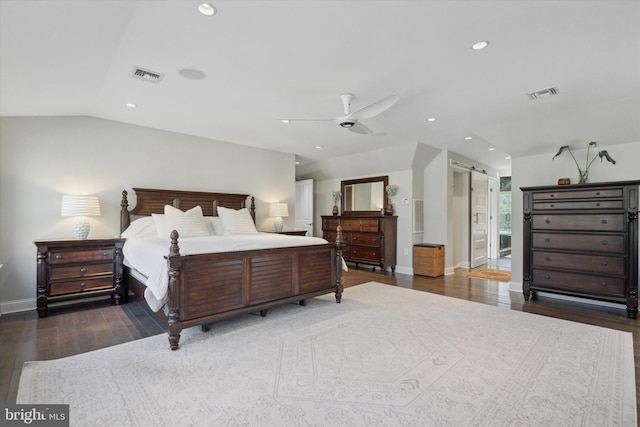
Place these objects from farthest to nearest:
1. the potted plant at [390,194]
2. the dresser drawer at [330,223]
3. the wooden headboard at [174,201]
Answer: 1. the dresser drawer at [330,223]
2. the potted plant at [390,194]
3. the wooden headboard at [174,201]

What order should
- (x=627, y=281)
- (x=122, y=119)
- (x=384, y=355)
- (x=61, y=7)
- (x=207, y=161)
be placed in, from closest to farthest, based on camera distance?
(x=61, y=7)
(x=384, y=355)
(x=627, y=281)
(x=122, y=119)
(x=207, y=161)

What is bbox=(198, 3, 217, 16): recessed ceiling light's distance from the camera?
77.6 inches

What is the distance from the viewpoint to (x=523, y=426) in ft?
5.63

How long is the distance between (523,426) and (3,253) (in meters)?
5.33

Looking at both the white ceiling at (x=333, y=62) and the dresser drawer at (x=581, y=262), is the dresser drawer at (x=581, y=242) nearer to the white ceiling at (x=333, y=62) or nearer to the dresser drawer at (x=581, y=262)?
the dresser drawer at (x=581, y=262)

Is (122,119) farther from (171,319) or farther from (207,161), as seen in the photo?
(171,319)

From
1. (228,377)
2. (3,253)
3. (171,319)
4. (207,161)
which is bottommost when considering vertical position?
(228,377)

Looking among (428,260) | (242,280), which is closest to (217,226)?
(242,280)

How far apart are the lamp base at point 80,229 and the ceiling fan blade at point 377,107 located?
3573 millimetres

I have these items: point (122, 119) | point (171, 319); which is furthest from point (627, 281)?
point (122, 119)

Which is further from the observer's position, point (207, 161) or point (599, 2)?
point (207, 161)

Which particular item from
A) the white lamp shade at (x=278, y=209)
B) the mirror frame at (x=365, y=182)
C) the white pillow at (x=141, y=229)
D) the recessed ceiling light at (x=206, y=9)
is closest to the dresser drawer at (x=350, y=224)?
the mirror frame at (x=365, y=182)

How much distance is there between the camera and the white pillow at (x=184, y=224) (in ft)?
13.9

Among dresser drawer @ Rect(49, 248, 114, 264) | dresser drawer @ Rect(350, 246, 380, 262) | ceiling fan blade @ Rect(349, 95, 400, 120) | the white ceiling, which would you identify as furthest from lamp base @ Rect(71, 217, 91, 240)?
dresser drawer @ Rect(350, 246, 380, 262)
